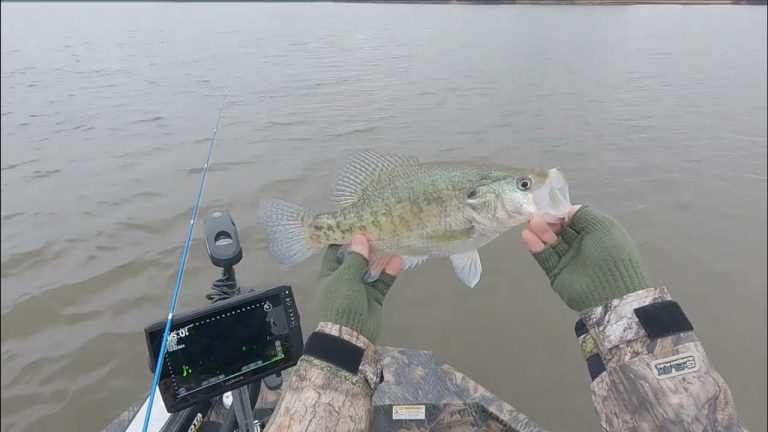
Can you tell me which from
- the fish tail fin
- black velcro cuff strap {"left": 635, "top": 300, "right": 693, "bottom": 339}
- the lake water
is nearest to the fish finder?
the fish tail fin

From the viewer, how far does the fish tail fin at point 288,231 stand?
3.06 m

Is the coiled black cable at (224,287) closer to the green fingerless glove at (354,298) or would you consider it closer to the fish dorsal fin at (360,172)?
the green fingerless glove at (354,298)

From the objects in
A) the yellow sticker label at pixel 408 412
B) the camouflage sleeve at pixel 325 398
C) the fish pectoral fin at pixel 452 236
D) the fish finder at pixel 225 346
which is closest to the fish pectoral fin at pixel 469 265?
the fish pectoral fin at pixel 452 236

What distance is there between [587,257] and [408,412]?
1.48 metres

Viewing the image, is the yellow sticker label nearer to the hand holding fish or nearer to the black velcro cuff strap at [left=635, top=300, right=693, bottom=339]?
the hand holding fish

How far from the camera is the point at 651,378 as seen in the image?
76.5 inches

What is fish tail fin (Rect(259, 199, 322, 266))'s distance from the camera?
306 cm

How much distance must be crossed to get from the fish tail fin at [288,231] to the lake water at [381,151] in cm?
235

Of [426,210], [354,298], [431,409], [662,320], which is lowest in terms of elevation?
[431,409]

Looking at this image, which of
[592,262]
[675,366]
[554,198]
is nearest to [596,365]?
[675,366]

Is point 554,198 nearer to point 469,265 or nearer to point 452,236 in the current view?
point 452,236

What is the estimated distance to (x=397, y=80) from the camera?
14.5 metres

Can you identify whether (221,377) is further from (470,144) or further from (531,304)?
(470,144)

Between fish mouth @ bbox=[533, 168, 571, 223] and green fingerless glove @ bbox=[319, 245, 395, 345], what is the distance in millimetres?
923
